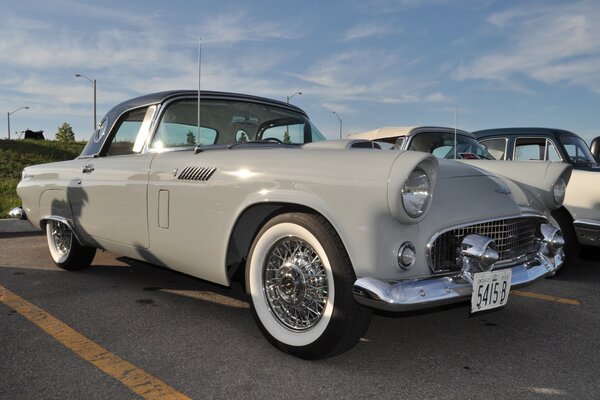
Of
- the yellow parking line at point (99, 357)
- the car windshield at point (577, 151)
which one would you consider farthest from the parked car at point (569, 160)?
the yellow parking line at point (99, 357)

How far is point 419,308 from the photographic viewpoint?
221 centimetres

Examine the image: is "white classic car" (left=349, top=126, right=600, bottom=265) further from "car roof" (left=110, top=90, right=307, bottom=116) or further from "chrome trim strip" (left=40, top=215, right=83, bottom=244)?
"chrome trim strip" (left=40, top=215, right=83, bottom=244)

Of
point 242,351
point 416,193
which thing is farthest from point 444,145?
point 242,351

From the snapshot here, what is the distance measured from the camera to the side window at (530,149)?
591cm

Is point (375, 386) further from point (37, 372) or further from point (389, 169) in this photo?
point (37, 372)

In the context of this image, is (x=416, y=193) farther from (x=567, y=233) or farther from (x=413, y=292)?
(x=567, y=233)

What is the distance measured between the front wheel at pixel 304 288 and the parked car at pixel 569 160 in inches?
113

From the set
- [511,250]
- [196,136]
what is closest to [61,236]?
[196,136]

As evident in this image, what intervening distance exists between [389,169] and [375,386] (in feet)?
3.18

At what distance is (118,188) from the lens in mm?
3627

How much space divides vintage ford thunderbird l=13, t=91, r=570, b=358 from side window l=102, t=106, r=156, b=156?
0.08 ft

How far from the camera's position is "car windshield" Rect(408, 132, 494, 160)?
17.3 ft

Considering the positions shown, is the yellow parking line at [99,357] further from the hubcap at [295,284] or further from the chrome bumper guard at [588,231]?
the chrome bumper guard at [588,231]

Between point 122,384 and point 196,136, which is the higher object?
point 196,136
